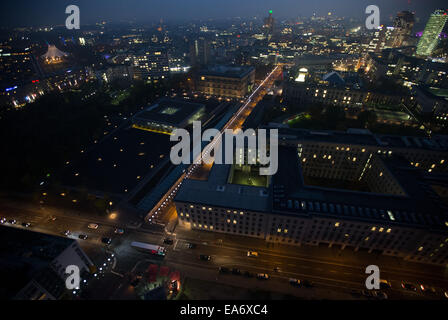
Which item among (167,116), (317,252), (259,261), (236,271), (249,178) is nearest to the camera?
(236,271)

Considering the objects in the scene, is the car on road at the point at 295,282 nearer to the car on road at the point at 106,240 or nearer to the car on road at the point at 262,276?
the car on road at the point at 262,276

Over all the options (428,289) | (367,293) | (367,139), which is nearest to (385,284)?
(367,293)

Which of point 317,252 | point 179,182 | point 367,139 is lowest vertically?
point 317,252

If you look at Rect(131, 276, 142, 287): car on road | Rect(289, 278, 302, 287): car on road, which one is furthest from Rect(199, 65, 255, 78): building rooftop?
Rect(131, 276, 142, 287): car on road

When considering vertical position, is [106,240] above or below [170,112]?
below

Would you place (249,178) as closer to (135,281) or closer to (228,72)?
(135,281)

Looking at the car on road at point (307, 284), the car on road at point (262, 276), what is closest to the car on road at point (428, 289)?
the car on road at point (307, 284)
